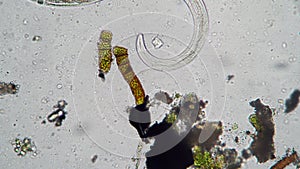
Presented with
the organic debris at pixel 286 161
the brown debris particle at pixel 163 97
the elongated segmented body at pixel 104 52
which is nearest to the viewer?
the elongated segmented body at pixel 104 52

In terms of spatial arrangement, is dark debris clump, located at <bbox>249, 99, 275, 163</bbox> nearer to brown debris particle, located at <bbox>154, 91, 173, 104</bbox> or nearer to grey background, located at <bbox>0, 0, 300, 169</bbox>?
grey background, located at <bbox>0, 0, 300, 169</bbox>

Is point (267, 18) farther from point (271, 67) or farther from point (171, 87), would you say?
point (171, 87)

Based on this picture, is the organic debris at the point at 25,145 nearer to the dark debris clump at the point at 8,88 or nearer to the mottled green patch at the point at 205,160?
the dark debris clump at the point at 8,88

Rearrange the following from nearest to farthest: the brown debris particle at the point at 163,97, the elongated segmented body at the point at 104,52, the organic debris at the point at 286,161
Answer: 1. the elongated segmented body at the point at 104,52
2. the brown debris particle at the point at 163,97
3. the organic debris at the point at 286,161

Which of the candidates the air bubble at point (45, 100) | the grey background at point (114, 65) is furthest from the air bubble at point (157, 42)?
the air bubble at point (45, 100)

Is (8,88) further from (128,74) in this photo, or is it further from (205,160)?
(205,160)

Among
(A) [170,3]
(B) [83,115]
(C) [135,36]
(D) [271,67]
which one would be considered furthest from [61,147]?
(D) [271,67]

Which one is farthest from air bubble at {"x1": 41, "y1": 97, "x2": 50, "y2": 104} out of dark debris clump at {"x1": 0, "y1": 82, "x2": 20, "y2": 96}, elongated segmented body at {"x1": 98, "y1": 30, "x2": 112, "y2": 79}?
elongated segmented body at {"x1": 98, "y1": 30, "x2": 112, "y2": 79}
